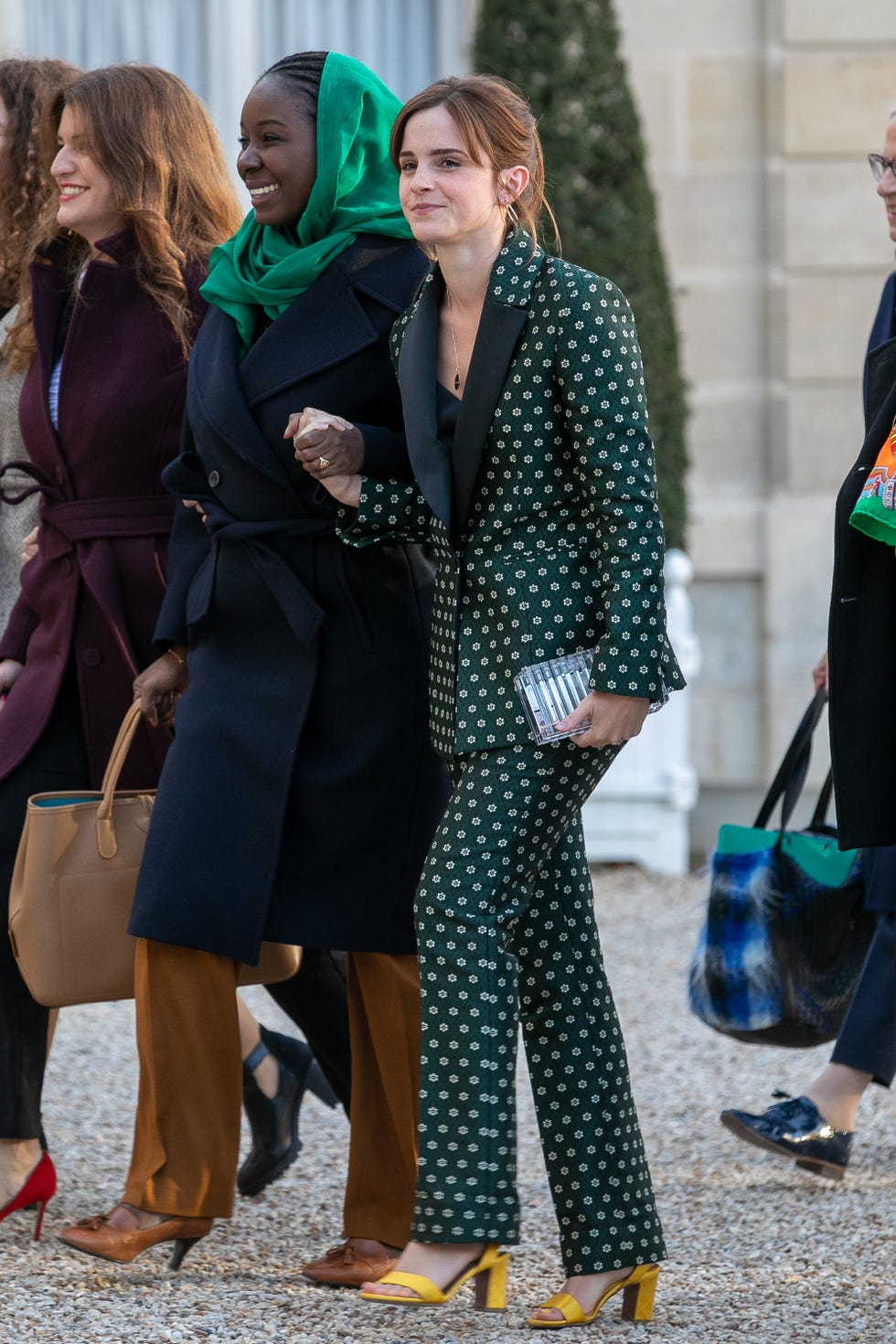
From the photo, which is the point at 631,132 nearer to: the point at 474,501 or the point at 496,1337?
the point at 474,501

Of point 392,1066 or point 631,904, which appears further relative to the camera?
point 631,904

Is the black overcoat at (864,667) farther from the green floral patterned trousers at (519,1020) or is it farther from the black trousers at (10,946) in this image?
the black trousers at (10,946)

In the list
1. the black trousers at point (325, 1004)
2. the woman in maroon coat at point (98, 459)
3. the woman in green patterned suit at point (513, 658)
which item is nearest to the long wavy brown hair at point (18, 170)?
the woman in maroon coat at point (98, 459)

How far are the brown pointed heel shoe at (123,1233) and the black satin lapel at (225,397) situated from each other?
3.82 feet

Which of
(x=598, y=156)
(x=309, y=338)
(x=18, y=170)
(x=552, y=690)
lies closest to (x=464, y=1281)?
(x=552, y=690)

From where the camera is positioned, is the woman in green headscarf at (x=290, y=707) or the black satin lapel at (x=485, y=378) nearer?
the black satin lapel at (x=485, y=378)

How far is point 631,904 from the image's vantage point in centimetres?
720

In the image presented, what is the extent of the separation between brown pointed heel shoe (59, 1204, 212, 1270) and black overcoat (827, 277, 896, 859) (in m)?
1.17

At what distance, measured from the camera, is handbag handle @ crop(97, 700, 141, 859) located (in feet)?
10.7

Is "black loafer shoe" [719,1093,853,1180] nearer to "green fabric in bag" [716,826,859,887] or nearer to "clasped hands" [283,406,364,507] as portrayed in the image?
"green fabric in bag" [716,826,859,887]

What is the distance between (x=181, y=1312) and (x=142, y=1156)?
246 millimetres

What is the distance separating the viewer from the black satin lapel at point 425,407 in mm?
2855

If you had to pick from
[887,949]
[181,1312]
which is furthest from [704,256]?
[181,1312]

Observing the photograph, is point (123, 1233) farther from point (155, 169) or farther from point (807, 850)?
point (155, 169)
